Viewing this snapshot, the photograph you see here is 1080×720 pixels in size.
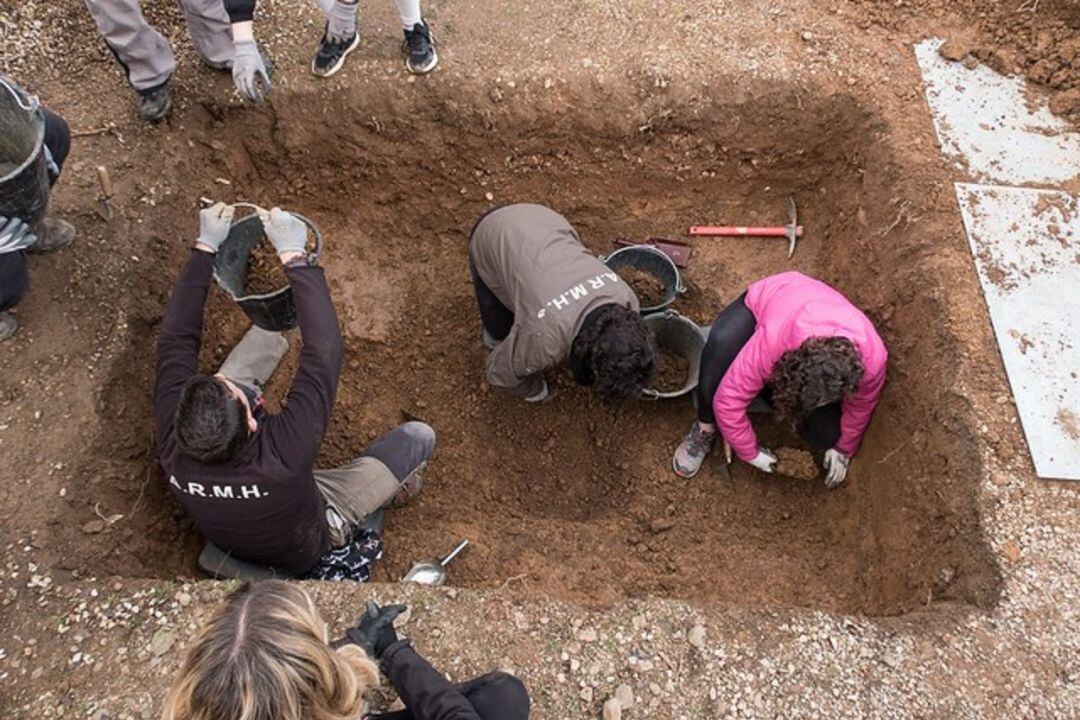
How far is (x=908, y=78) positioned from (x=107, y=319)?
4124 millimetres

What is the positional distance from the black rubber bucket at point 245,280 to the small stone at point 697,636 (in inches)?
74.7

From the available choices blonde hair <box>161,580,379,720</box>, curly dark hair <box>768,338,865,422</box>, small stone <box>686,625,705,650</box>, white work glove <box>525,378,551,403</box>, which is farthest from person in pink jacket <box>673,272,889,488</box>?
blonde hair <box>161,580,379,720</box>

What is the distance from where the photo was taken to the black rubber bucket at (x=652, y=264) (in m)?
3.85

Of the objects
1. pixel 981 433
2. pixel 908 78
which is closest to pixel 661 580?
pixel 981 433

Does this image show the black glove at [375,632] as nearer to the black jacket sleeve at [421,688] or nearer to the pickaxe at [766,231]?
the black jacket sleeve at [421,688]

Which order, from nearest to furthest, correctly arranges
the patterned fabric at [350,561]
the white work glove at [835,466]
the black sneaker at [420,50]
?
the patterned fabric at [350,561] → the white work glove at [835,466] → the black sneaker at [420,50]

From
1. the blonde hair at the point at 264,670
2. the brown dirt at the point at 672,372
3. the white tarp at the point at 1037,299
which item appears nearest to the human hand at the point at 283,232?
the blonde hair at the point at 264,670

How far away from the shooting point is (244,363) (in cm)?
367

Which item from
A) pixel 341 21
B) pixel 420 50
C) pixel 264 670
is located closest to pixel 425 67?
pixel 420 50

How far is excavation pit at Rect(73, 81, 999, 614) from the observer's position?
3150 mm

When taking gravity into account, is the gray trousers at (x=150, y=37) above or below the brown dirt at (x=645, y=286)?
above

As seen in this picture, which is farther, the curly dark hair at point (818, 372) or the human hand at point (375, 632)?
the curly dark hair at point (818, 372)

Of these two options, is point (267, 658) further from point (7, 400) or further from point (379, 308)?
point (379, 308)

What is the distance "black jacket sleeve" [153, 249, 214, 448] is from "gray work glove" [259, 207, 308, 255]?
25 centimetres
